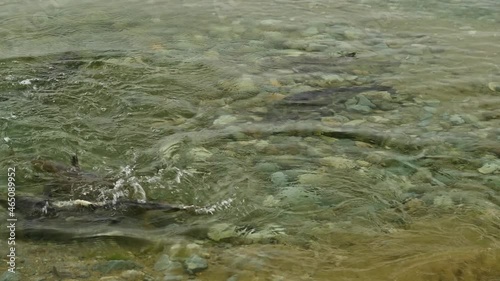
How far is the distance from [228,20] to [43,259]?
5865mm

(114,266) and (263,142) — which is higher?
(263,142)

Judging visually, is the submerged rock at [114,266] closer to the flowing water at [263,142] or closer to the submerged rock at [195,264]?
the flowing water at [263,142]

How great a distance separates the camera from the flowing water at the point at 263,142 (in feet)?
12.1

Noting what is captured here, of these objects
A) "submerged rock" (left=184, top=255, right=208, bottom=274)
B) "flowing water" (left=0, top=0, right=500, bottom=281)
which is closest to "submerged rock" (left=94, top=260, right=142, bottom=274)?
"flowing water" (left=0, top=0, right=500, bottom=281)

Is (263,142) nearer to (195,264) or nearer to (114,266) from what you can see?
(195,264)

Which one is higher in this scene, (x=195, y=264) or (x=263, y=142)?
(x=263, y=142)

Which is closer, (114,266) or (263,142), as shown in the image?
(114,266)

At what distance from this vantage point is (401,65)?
687cm

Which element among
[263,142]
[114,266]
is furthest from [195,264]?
[263,142]

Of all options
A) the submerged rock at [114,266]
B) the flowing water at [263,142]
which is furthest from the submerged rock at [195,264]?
the submerged rock at [114,266]

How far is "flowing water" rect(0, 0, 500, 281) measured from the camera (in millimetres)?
3697

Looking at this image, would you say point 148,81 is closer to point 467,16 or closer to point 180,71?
point 180,71

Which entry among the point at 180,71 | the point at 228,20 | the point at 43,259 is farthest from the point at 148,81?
the point at 43,259

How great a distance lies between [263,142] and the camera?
202 inches
